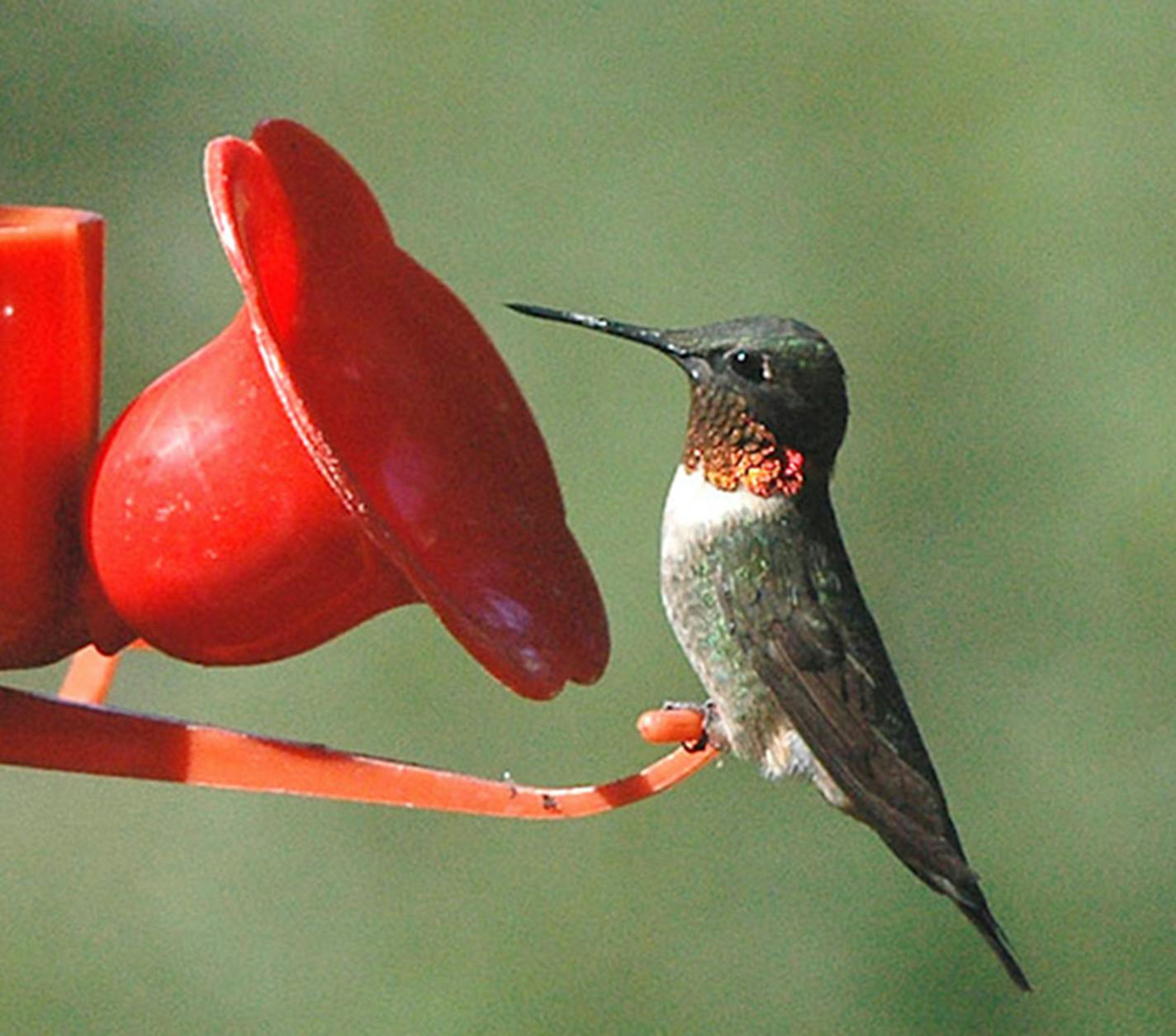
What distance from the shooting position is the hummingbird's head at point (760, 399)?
337 centimetres

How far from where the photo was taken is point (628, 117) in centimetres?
641

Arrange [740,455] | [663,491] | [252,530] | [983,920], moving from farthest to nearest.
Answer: [663,491] < [740,455] < [983,920] < [252,530]

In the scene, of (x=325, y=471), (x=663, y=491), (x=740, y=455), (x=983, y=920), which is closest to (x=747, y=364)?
(x=740, y=455)

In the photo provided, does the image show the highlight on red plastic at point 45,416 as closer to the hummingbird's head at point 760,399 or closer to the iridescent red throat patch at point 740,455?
the hummingbird's head at point 760,399

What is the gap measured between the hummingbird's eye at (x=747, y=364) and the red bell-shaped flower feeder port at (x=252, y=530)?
37 centimetres

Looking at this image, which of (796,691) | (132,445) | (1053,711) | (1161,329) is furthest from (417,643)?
(132,445)

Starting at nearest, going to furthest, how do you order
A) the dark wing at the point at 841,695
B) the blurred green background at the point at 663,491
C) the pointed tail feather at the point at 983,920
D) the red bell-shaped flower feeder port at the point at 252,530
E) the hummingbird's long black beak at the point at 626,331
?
the red bell-shaped flower feeder port at the point at 252,530
the hummingbird's long black beak at the point at 626,331
the pointed tail feather at the point at 983,920
the dark wing at the point at 841,695
the blurred green background at the point at 663,491

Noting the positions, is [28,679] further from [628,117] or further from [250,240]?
[250,240]

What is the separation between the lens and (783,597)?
354cm

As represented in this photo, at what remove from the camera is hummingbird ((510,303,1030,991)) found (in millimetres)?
3387

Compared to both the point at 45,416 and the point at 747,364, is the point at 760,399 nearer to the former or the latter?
the point at 747,364

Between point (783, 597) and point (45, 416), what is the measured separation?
3.29 ft

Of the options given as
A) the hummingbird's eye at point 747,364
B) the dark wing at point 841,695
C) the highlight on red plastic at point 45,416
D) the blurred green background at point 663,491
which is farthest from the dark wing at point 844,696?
the blurred green background at point 663,491

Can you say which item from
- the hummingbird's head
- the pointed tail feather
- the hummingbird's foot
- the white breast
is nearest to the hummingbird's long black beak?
the hummingbird's head
